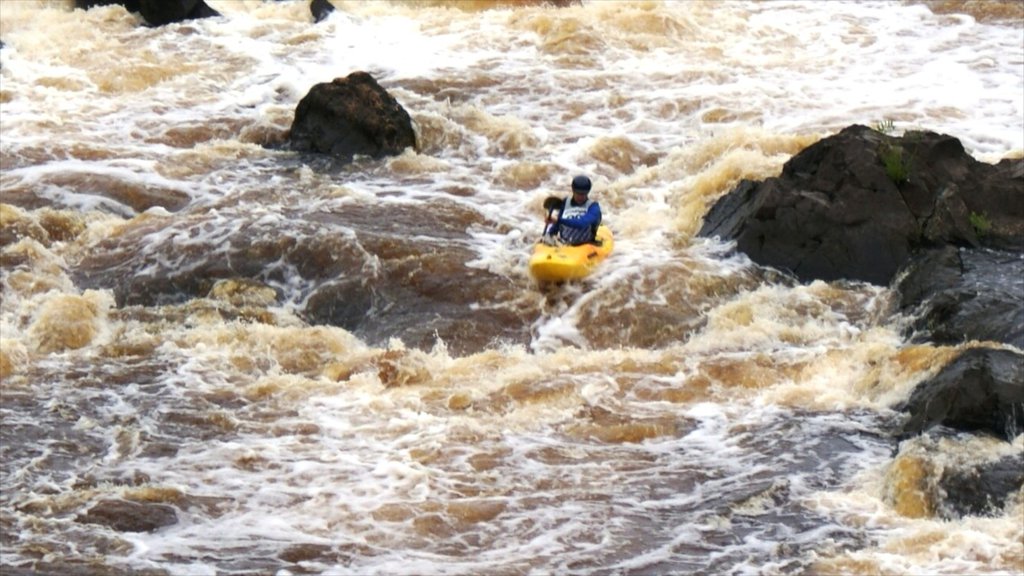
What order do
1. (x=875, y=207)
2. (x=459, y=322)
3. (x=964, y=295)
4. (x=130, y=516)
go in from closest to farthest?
(x=130, y=516), (x=964, y=295), (x=459, y=322), (x=875, y=207)

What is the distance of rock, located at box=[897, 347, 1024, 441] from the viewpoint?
333 inches

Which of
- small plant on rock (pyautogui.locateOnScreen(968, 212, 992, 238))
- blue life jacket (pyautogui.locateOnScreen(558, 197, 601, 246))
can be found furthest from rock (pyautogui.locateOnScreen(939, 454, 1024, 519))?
blue life jacket (pyautogui.locateOnScreen(558, 197, 601, 246))

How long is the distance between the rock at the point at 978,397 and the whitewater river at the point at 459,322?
0.17 m

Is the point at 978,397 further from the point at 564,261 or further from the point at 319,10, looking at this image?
the point at 319,10

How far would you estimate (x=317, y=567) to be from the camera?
766cm

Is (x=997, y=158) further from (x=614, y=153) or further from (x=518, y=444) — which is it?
(x=518, y=444)

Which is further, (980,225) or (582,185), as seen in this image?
(582,185)

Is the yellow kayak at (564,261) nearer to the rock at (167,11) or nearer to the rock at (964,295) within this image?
the rock at (964,295)

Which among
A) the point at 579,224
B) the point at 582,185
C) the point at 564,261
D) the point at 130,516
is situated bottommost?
the point at 130,516

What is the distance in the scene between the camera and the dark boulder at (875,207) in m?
11.4

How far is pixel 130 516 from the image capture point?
8.20 m

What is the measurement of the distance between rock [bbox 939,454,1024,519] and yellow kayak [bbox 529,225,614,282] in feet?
13.3

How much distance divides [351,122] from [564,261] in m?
3.68

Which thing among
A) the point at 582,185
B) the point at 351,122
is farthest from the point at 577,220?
the point at 351,122
